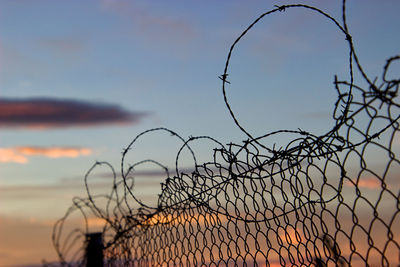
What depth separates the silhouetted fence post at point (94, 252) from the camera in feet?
18.3

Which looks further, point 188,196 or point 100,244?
point 100,244

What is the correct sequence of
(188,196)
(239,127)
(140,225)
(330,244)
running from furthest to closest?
(140,225) < (188,196) < (239,127) < (330,244)

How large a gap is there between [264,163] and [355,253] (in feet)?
3.09

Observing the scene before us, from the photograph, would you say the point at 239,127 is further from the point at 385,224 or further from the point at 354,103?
the point at 385,224

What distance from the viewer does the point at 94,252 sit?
5594mm

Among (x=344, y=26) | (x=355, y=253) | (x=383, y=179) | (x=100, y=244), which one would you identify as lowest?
(x=355, y=253)

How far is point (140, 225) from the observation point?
541cm

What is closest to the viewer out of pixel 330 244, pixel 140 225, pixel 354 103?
pixel 354 103

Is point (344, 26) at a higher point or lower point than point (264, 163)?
higher

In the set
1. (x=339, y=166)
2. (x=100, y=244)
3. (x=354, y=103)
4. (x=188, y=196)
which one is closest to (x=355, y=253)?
(x=339, y=166)

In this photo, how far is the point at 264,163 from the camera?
3812 millimetres

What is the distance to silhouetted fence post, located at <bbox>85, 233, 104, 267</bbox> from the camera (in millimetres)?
5590

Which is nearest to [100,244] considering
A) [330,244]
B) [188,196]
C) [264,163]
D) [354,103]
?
[188,196]

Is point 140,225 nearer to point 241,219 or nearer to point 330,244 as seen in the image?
point 241,219
